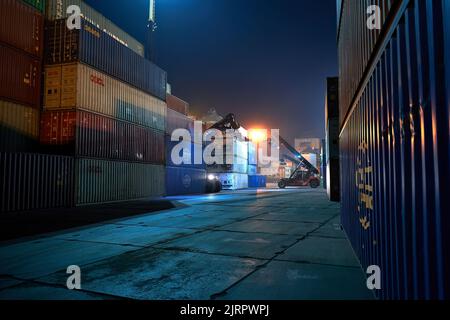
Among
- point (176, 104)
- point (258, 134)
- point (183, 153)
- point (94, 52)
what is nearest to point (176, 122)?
point (183, 153)

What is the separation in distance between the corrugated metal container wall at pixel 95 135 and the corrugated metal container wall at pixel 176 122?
4959 millimetres

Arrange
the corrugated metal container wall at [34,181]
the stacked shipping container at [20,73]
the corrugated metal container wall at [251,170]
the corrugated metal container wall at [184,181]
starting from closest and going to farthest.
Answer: the corrugated metal container wall at [34,181] < the stacked shipping container at [20,73] < the corrugated metal container wall at [184,181] < the corrugated metal container wall at [251,170]

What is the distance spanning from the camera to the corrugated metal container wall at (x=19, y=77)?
15.2 meters

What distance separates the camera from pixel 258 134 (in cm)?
6675

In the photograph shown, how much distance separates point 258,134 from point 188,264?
204ft

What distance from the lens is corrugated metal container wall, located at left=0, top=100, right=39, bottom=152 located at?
1506cm

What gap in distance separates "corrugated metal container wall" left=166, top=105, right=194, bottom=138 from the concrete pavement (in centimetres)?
1920

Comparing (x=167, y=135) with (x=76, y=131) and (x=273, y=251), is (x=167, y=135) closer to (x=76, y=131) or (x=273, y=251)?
(x=76, y=131)

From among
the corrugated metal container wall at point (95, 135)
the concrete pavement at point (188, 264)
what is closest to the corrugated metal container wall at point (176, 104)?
the corrugated metal container wall at point (95, 135)

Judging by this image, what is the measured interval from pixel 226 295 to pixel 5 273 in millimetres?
4065

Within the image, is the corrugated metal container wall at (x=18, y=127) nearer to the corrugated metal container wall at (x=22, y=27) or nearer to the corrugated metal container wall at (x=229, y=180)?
the corrugated metal container wall at (x=22, y=27)

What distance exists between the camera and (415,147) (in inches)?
98.0
